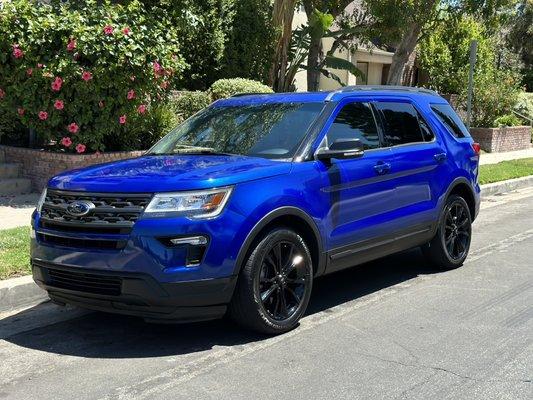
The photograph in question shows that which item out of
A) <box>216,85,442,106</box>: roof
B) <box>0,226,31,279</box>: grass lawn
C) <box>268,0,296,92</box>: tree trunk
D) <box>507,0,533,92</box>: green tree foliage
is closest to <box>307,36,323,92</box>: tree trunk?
<box>268,0,296,92</box>: tree trunk

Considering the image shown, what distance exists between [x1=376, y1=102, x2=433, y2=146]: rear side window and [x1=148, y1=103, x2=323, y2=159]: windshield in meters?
0.92

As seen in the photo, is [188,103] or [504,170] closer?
[188,103]

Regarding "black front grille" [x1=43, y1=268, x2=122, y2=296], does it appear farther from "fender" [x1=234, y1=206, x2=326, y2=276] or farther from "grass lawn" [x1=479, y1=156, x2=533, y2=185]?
"grass lawn" [x1=479, y1=156, x2=533, y2=185]

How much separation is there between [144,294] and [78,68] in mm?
6039

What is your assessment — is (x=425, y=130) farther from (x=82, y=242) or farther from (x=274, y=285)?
(x=82, y=242)

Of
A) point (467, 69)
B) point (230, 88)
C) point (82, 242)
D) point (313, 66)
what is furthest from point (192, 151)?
point (467, 69)

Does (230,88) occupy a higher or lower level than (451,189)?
higher

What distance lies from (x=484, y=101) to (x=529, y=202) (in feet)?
30.7

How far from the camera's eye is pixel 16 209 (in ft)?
30.7

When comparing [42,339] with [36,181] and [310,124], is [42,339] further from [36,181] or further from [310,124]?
[36,181]

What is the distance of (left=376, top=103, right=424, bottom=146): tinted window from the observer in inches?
255

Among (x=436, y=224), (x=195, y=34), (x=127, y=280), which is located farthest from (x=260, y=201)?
(x=195, y=34)

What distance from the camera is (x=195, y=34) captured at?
15.2 meters

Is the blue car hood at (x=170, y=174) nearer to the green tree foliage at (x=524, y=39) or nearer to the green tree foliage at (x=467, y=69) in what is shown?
the green tree foliage at (x=467, y=69)
